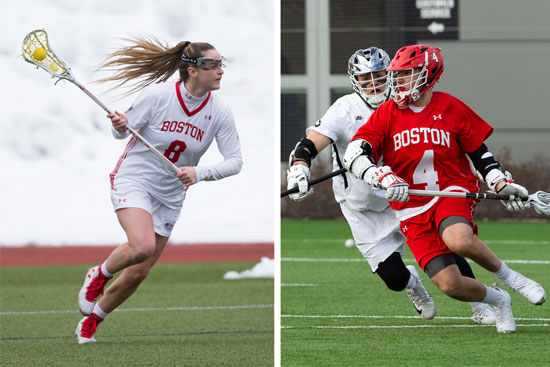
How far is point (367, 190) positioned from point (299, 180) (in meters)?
0.81

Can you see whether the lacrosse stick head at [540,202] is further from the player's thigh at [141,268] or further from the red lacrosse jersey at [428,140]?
the player's thigh at [141,268]

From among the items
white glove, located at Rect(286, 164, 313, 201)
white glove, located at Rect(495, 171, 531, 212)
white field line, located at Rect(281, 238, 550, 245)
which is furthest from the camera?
white field line, located at Rect(281, 238, 550, 245)

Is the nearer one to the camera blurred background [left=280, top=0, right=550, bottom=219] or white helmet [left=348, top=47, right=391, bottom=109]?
white helmet [left=348, top=47, right=391, bottom=109]

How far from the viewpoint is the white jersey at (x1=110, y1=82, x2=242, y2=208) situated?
5.07 meters

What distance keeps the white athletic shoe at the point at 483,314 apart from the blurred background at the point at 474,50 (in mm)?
9148

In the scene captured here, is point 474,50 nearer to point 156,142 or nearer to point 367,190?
point 367,190

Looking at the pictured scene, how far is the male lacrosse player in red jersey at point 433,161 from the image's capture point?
14.7 feet

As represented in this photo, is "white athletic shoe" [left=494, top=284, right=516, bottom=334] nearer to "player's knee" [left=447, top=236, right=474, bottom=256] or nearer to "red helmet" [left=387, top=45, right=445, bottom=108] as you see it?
"player's knee" [left=447, top=236, right=474, bottom=256]

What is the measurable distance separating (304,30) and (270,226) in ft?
9.41

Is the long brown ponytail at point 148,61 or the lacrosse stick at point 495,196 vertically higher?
the long brown ponytail at point 148,61

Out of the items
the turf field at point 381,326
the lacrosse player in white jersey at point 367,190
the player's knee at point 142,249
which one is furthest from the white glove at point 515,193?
the player's knee at point 142,249

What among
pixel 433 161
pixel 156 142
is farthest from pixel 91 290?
pixel 433 161

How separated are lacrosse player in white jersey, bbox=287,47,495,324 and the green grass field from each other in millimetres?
725

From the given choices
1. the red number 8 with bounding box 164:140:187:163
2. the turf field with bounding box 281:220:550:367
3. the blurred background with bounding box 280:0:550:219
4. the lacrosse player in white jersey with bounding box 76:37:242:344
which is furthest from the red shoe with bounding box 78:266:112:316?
the blurred background with bounding box 280:0:550:219
